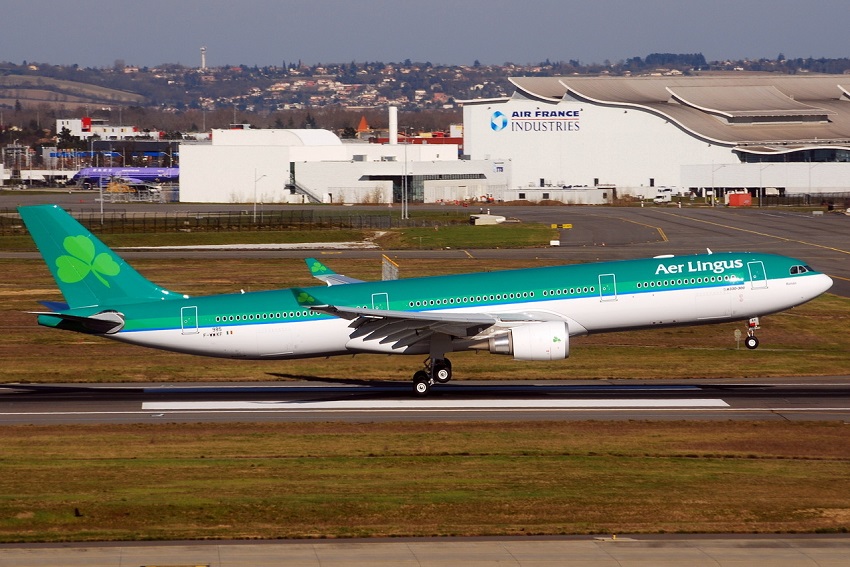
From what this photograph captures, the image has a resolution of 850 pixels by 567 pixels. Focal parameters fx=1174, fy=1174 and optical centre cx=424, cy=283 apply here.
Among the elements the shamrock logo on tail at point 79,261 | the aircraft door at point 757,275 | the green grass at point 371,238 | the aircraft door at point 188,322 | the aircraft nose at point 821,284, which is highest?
the shamrock logo on tail at point 79,261

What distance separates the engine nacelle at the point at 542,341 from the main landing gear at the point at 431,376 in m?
4.04

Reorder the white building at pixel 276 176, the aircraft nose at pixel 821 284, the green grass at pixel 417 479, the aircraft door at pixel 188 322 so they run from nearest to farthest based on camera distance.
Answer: the green grass at pixel 417 479
the aircraft door at pixel 188 322
the aircraft nose at pixel 821 284
the white building at pixel 276 176

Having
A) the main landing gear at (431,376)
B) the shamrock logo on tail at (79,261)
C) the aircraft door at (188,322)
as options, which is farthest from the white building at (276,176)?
the shamrock logo on tail at (79,261)

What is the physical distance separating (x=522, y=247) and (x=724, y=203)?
3217 inches

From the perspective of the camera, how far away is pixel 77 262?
44.3 m

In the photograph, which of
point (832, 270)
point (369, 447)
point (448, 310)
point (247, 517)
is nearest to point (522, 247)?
point (832, 270)

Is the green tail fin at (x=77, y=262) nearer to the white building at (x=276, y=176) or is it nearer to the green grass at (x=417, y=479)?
the green grass at (x=417, y=479)

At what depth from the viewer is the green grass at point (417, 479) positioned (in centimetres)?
2914

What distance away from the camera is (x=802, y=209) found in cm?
16525

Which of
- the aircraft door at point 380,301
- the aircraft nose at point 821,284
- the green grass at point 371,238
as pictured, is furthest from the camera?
the green grass at point 371,238

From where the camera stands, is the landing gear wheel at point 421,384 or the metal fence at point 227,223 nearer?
the landing gear wheel at point 421,384

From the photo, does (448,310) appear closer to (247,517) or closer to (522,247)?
(247,517)

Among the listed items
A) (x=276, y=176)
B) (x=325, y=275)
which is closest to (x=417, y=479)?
(x=325, y=275)

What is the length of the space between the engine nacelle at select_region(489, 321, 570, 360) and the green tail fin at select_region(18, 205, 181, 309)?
48.6ft
